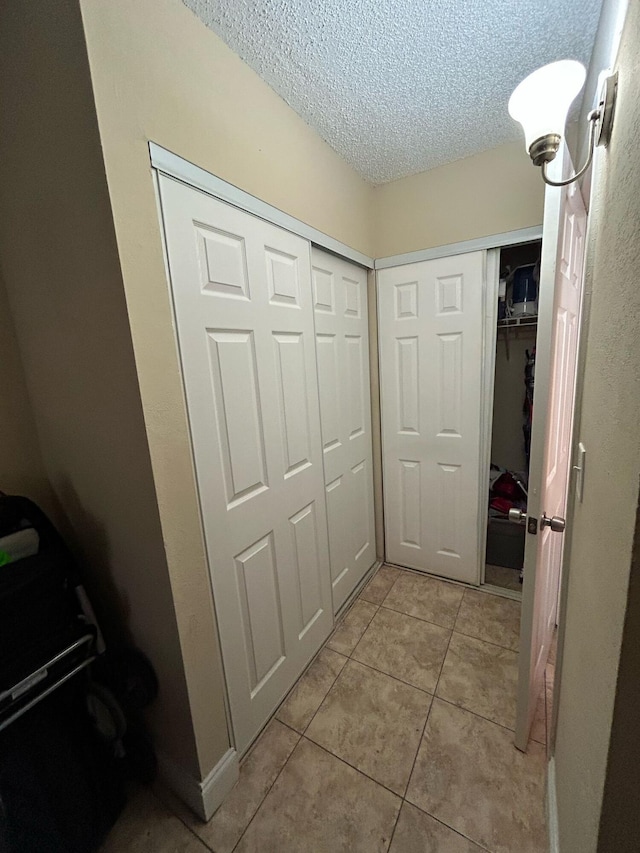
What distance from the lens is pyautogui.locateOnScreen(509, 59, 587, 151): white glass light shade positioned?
2.53 ft

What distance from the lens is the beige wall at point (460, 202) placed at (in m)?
1.61

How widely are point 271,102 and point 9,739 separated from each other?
2170mm

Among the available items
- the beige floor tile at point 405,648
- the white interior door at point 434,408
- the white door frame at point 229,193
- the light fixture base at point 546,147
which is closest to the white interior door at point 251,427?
the white door frame at point 229,193

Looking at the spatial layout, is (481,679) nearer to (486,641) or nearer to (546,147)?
(486,641)

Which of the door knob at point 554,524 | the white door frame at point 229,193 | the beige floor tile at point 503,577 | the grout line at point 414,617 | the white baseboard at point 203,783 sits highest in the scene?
the white door frame at point 229,193

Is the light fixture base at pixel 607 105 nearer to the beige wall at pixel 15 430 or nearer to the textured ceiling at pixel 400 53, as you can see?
the textured ceiling at pixel 400 53

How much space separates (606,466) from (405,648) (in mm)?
1517

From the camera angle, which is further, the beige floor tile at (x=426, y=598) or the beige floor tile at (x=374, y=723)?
the beige floor tile at (x=426, y=598)

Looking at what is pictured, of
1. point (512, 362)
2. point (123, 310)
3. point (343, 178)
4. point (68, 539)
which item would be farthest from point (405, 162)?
point (68, 539)

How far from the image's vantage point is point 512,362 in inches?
89.4

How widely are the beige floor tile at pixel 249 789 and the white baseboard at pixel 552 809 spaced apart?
83 centimetres

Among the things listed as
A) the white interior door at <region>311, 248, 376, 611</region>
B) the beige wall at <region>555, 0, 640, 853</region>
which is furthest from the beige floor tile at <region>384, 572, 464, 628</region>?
the beige wall at <region>555, 0, 640, 853</region>

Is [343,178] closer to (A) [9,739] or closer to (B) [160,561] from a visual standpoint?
(B) [160,561]

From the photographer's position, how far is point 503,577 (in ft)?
6.87
